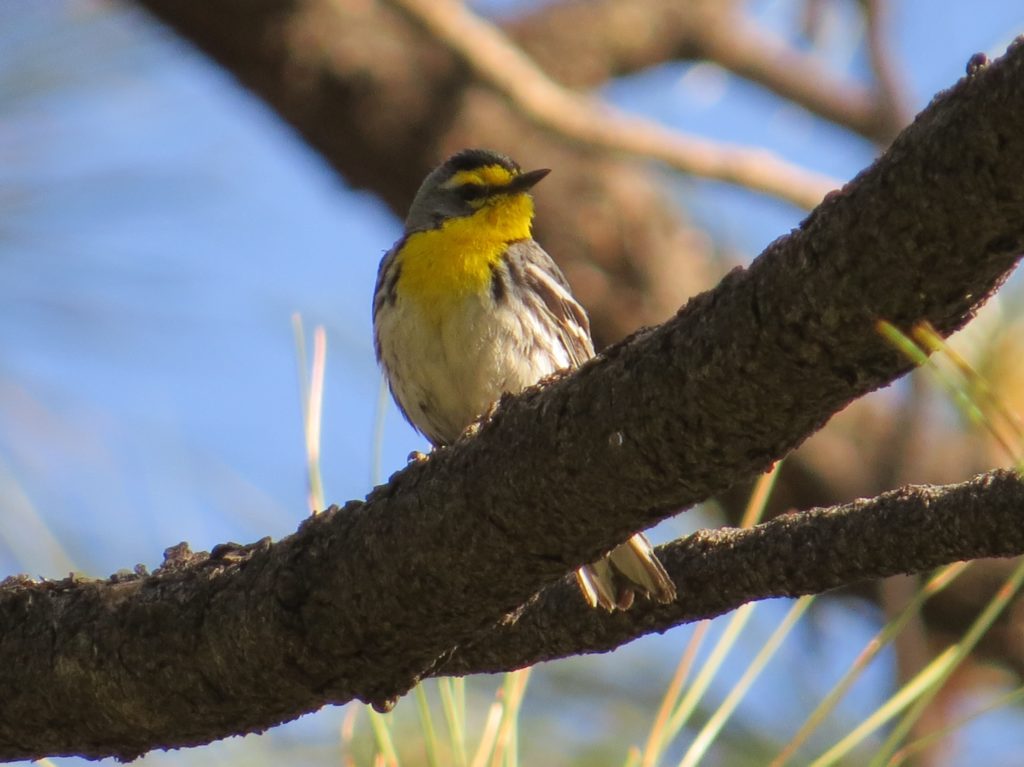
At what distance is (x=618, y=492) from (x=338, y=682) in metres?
0.67

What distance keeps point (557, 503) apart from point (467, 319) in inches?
81.8

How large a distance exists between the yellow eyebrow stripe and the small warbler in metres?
0.11

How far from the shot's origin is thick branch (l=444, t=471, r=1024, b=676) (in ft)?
6.55

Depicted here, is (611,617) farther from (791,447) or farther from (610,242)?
(610,242)

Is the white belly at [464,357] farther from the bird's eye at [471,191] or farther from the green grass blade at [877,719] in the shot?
the green grass blade at [877,719]

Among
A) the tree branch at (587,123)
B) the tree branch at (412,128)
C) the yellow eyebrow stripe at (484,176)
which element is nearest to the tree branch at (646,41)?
the tree branch at (412,128)

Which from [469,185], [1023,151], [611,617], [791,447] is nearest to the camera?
[1023,151]

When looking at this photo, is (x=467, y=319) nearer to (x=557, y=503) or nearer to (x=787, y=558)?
(x=787, y=558)

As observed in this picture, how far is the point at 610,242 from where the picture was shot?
21.0ft

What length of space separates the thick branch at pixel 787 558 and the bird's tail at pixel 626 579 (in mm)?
21

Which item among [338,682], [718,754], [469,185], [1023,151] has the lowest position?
[1023,151]

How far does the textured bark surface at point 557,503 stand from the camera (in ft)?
4.94

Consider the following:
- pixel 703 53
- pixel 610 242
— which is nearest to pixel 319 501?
A: pixel 610 242

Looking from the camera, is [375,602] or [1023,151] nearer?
[1023,151]
